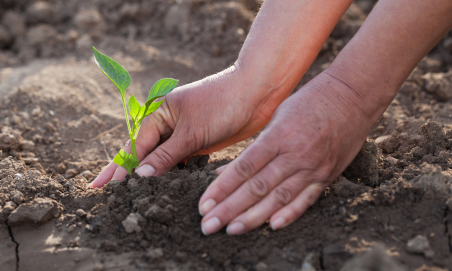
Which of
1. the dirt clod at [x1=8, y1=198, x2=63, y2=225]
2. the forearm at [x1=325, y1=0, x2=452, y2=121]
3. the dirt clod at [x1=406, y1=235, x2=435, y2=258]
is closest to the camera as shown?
the dirt clod at [x1=406, y1=235, x2=435, y2=258]

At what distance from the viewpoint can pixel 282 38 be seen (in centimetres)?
216

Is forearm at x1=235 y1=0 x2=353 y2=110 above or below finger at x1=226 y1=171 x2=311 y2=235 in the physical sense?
above

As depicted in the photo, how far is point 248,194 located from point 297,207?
230 mm

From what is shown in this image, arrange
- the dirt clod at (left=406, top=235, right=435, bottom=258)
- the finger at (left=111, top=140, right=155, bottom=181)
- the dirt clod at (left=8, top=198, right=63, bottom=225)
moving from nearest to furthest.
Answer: the dirt clod at (left=406, top=235, right=435, bottom=258) < the dirt clod at (left=8, top=198, right=63, bottom=225) < the finger at (left=111, top=140, right=155, bottom=181)

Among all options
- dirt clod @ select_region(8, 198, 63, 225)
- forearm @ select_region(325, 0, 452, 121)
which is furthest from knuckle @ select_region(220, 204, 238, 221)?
dirt clod @ select_region(8, 198, 63, 225)

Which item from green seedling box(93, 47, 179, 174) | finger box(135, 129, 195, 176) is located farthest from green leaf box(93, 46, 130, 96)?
finger box(135, 129, 195, 176)

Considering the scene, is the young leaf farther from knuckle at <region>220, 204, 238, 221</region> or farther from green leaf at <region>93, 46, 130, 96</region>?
knuckle at <region>220, 204, 238, 221</region>

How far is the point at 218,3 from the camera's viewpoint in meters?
4.05

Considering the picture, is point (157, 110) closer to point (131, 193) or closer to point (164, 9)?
point (131, 193)

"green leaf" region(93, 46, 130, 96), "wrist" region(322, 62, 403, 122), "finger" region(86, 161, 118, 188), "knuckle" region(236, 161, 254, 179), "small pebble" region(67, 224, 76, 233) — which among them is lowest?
"small pebble" region(67, 224, 76, 233)

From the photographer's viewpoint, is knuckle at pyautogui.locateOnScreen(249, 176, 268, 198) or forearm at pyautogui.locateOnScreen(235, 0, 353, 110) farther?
forearm at pyautogui.locateOnScreen(235, 0, 353, 110)

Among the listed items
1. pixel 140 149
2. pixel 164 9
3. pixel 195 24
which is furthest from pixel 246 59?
pixel 164 9

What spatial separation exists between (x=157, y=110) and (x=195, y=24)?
2204 millimetres

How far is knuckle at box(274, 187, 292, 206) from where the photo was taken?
1.55 m
